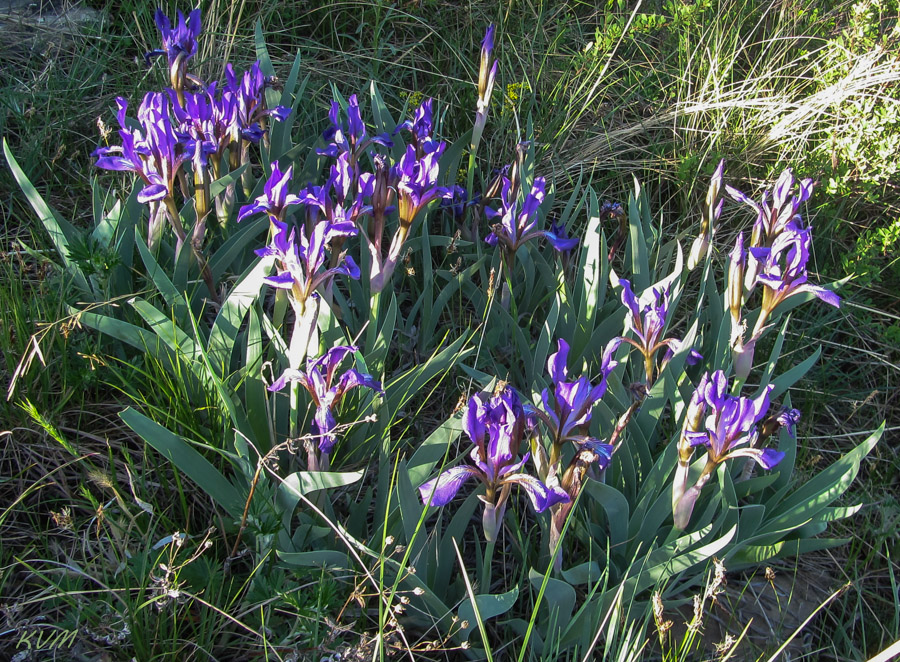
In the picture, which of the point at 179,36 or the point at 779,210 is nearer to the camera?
the point at 779,210

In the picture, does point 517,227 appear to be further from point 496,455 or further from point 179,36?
point 179,36

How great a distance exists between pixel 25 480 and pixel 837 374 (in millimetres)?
2385

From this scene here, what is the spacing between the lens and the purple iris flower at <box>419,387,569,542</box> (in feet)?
4.35

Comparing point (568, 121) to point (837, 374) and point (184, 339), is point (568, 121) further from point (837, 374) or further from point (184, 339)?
point (184, 339)

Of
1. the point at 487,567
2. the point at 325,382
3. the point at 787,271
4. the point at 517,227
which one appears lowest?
the point at 487,567

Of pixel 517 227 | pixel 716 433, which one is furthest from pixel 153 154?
pixel 716 433

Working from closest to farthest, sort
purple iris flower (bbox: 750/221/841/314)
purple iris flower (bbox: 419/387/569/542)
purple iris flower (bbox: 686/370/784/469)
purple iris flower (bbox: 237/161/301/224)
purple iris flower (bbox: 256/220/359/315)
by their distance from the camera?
purple iris flower (bbox: 419/387/569/542) → purple iris flower (bbox: 686/370/784/469) → purple iris flower (bbox: 256/220/359/315) → purple iris flower (bbox: 750/221/841/314) → purple iris flower (bbox: 237/161/301/224)

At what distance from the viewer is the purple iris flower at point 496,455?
133 centimetres

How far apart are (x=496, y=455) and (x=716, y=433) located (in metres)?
0.47

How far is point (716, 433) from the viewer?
148cm

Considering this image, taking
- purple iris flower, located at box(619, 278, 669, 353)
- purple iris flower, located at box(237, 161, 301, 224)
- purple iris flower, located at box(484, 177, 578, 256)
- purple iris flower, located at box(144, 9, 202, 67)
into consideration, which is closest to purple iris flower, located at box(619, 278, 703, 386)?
purple iris flower, located at box(619, 278, 669, 353)

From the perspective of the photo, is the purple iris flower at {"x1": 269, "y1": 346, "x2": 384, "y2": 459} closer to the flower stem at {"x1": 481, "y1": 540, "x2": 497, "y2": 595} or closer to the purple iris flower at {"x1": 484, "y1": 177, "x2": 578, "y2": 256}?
the flower stem at {"x1": 481, "y1": 540, "x2": 497, "y2": 595}

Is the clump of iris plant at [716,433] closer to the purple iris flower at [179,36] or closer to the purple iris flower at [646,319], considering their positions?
the purple iris flower at [646,319]

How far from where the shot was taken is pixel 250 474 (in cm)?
159
